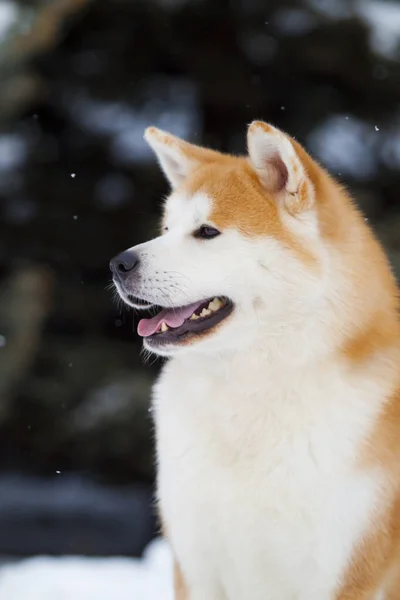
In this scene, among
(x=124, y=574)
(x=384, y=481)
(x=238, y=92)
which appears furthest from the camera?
(x=238, y=92)

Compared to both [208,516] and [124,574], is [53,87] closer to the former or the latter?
[124,574]

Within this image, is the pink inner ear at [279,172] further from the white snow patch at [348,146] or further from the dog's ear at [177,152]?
the white snow patch at [348,146]

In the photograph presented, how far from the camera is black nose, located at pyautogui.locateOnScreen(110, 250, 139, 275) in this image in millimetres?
2250

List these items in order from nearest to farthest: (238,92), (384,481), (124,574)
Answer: (384,481) → (124,574) → (238,92)

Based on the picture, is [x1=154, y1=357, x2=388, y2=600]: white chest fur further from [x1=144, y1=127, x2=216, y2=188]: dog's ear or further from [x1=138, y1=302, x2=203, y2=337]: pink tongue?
[x1=144, y1=127, x2=216, y2=188]: dog's ear

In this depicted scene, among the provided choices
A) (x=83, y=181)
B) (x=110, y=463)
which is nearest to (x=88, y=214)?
(x=83, y=181)

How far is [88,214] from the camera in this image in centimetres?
548

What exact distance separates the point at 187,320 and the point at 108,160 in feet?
11.6

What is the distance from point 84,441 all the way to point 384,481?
371cm

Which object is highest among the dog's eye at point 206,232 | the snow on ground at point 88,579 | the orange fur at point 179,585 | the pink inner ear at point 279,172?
the pink inner ear at point 279,172

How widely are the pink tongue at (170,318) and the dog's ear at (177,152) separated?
636 millimetres

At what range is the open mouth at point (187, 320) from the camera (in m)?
2.24

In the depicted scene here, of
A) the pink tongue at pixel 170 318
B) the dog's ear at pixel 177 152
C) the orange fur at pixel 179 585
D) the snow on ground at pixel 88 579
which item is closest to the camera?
the pink tongue at pixel 170 318

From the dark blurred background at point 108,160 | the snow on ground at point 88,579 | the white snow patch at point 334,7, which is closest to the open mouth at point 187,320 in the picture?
the snow on ground at point 88,579
